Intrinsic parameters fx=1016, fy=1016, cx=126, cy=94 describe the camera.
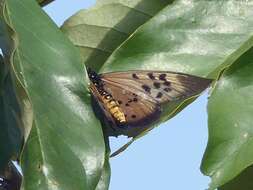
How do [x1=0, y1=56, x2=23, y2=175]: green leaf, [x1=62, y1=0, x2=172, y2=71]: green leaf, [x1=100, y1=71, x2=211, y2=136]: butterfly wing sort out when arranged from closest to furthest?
[x1=0, y1=56, x2=23, y2=175]: green leaf → [x1=100, y1=71, x2=211, y2=136]: butterfly wing → [x1=62, y1=0, x2=172, y2=71]: green leaf

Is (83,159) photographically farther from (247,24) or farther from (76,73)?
(247,24)

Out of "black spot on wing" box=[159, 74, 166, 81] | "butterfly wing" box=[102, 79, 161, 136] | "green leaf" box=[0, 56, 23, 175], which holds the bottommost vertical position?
"butterfly wing" box=[102, 79, 161, 136]

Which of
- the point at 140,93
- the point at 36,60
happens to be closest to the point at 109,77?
the point at 140,93

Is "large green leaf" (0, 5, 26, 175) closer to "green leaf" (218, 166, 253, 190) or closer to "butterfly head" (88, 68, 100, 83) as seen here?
"butterfly head" (88, 68, 100, 83)

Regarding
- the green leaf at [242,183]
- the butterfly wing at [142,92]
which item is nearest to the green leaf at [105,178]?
the butterfly wing at [142,92]

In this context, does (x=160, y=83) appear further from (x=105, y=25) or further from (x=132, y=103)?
(x=105, y=25)

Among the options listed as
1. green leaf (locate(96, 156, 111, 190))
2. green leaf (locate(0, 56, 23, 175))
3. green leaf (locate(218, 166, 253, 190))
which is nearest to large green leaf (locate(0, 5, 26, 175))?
green leaf (locate(0, 56, 23, 175))

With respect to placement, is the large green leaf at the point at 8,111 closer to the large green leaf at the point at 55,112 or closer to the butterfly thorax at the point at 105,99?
the large green leaf at the point at 55,112
